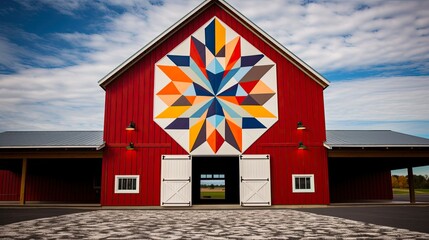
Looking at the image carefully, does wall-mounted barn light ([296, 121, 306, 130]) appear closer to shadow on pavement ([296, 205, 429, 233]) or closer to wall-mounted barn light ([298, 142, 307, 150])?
wall-mounted barn light ([298, 142, 307, 150])

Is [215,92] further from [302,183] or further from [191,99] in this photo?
[302,183]

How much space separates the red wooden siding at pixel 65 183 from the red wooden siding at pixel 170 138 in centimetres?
784

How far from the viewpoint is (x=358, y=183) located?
25359 millimetres

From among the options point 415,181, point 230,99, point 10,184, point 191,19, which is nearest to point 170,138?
point 230,99

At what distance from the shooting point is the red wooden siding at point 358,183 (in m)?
25.3

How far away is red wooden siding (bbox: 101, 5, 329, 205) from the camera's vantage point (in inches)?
676

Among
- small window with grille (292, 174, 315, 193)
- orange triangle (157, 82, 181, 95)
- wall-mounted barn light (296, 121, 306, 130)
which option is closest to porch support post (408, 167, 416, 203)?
small window with grille (292, 174, 315, 193)

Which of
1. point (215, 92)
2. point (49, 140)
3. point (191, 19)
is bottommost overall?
point (49, 140)

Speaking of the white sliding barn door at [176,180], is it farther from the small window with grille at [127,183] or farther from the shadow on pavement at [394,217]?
the shadow on pavement at [394,217]

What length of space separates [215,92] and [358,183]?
44.2 feet

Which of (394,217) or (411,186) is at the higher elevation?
(411,186)

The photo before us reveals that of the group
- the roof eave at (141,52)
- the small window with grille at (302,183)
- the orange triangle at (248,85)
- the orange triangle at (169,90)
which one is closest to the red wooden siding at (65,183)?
the roof eave at (141,52)

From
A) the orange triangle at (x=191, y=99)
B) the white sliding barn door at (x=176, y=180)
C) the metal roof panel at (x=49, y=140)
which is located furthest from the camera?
the orange triangle at (x=191, y=99)

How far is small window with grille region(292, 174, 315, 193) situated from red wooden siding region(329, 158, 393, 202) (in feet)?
27.7
